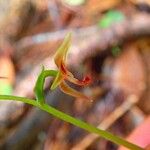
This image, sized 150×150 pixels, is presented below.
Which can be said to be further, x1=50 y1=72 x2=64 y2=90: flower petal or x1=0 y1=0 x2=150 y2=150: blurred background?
x1=0 y1=0 x2=150 y2=150: blurred background

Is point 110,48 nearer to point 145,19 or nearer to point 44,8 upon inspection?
point 145,19

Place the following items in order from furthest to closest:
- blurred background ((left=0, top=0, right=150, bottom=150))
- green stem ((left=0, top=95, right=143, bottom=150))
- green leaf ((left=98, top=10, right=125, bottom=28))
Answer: green leaf ((left=98, top=10, right=125, bottom=28)), blurred background ((left=0, top=0, right=150, bottom=150)), green stem ((left=0, top=95, right=143, bottom=150))

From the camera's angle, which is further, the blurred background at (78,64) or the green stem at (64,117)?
the blurred background at (78,64)

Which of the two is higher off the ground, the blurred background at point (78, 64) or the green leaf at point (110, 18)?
the green leaf at point (110, 18)

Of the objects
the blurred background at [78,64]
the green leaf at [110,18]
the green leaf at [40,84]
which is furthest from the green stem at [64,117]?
the green leaf at [110,18]

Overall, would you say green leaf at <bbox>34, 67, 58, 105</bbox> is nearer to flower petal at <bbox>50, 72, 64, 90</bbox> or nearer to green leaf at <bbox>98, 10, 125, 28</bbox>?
flower petal at <bbox>50, 72, 64, 90</bbox>

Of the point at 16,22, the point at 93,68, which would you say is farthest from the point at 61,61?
the point at 16,22

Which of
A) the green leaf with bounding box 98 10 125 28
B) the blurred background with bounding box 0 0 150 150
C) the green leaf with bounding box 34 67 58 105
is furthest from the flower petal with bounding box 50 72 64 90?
the green leaf with bounding box 98 10 125 28

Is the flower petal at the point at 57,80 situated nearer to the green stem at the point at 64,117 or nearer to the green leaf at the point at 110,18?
the green stem at the point at 64,117
